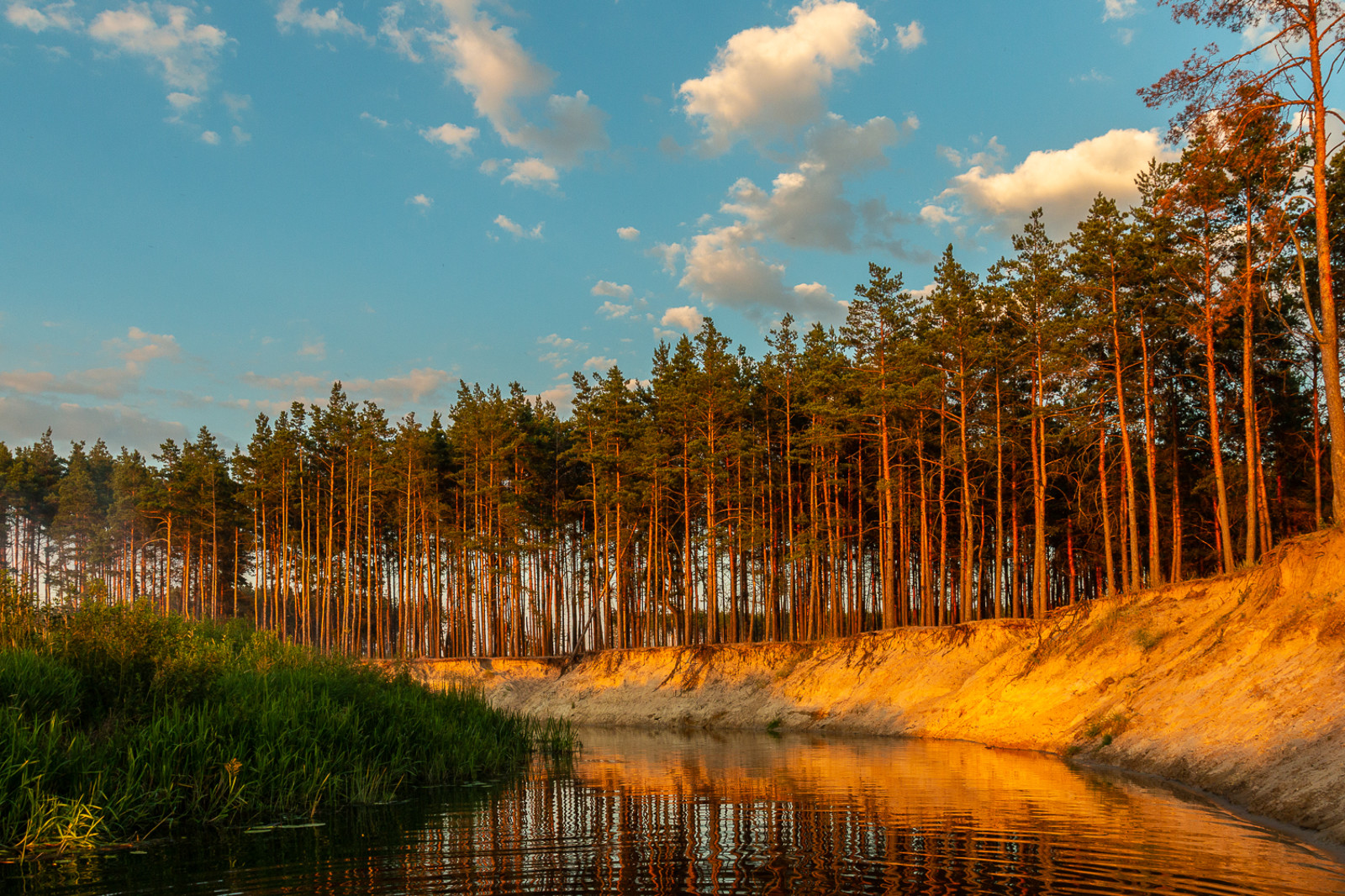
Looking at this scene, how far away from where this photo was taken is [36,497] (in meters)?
89.9

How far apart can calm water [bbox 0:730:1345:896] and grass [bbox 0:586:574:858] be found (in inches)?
36.7

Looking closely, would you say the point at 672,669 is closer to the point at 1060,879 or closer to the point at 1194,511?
the point at 1194,511

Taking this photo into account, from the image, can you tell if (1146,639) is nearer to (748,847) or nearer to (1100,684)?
(1100,684)

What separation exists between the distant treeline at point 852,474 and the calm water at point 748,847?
34.4ft

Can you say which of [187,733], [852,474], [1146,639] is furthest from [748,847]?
[852,474]

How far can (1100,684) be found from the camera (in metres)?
28.5

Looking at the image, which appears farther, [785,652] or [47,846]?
[785,652]

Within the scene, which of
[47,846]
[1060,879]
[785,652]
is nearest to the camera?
[1060,879]

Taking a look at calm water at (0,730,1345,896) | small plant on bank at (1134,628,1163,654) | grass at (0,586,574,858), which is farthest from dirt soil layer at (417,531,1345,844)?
grass at (0,586,574,858)

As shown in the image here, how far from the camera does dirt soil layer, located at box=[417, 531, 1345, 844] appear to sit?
1767 cm

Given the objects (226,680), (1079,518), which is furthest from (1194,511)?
(226,680)

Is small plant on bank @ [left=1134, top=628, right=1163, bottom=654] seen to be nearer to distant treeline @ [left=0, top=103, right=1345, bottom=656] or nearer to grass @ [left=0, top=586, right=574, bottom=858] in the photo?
distant treeline @ [left=0, top=103, right=1345, bottom=656]

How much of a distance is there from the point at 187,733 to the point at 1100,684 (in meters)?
26.8

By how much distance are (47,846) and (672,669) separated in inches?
1565
